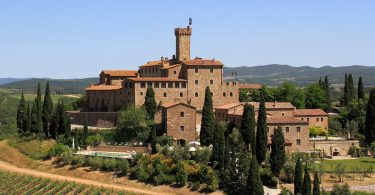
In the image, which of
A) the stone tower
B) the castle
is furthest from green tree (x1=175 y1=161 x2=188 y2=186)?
the stone tower

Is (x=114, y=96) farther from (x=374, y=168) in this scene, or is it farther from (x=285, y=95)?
(x=374, y=168)

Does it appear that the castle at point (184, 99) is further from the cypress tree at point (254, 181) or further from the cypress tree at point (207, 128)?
the cypress tree at point (254, 181)

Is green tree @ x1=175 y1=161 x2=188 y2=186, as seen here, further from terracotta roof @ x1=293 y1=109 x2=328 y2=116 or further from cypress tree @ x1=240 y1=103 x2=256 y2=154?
terracotta roof @ x1=293 y1=109 x2=328 y2=116

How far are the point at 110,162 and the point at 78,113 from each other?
1473cm

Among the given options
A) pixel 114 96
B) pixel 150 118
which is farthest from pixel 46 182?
pixel 114 96

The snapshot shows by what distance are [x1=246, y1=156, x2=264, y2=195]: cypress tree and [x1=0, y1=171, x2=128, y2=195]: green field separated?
12.1m

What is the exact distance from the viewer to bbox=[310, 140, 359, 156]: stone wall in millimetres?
61438

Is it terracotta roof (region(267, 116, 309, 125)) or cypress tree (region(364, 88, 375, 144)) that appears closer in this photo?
terracotta roof (region(267, 116, 309, 125))

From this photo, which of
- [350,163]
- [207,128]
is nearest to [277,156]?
[350,163]

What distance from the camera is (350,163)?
57.2 meters

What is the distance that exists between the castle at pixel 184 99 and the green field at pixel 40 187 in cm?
1144

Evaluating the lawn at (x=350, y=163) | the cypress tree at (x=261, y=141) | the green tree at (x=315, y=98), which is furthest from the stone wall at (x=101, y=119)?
the green tree at (x=315, y=98)

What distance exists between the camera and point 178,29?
77.9 m

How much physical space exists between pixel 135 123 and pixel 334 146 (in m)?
21.2
